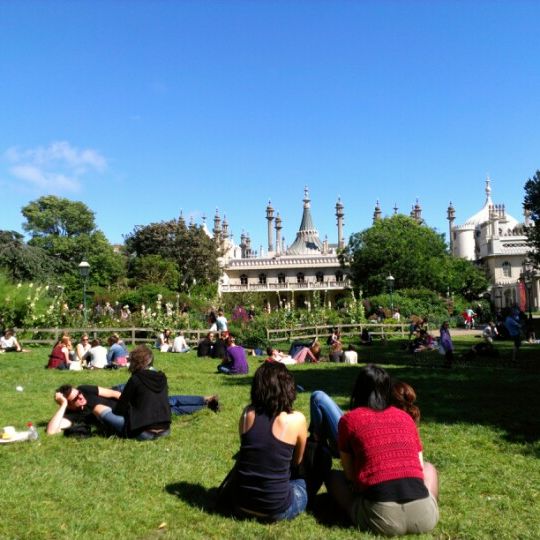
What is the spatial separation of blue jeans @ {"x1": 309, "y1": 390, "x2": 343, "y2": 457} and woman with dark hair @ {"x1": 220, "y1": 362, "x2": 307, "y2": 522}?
0.61m

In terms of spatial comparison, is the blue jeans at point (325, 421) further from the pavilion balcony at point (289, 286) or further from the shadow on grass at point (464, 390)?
the pavilion balcony at point (289, 286)

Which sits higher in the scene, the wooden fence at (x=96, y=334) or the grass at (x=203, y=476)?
the wooden fence at (x=96, y=334)

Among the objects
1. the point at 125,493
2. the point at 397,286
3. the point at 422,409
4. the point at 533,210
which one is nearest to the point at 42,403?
the point at 125,493

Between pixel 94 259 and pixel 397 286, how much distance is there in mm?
26619

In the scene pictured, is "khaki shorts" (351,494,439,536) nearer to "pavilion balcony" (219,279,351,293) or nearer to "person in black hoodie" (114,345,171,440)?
"person in black hoodie" (114,345,171,440)

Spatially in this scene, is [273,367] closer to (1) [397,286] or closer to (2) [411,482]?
(2) [411,482]

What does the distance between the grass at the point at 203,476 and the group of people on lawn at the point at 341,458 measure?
169 mm

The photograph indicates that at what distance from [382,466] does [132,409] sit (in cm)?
350

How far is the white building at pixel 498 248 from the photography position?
199 ft

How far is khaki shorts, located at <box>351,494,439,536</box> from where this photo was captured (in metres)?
3.89

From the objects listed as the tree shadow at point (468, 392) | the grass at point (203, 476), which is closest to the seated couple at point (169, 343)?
the tree shadow at point (468, 392)

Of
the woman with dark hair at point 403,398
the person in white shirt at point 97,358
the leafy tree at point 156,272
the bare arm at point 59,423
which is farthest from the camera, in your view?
the leafy tree at point 156,272

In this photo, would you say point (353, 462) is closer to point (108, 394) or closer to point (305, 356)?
point (108, 394)

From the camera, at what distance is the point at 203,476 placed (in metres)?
5.38
